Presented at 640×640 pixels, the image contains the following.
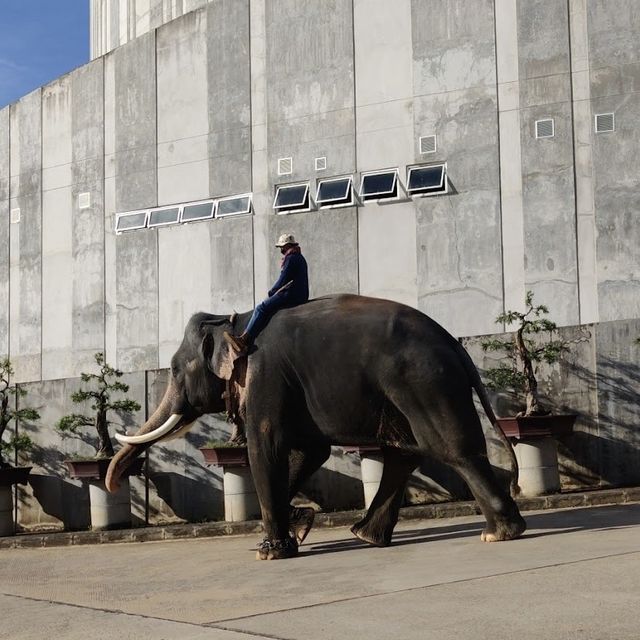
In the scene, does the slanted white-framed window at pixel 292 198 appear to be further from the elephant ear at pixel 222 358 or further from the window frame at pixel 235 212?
the elephant ear at pixel 222 358

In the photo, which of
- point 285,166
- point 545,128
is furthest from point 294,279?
point 285,166

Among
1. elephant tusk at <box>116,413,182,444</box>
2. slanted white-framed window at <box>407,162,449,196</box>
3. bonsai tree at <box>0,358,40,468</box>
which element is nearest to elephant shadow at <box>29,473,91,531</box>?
bonsai tree at <box>0,358,40,468</box>

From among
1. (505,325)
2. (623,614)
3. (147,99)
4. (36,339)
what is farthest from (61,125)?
(623,614)

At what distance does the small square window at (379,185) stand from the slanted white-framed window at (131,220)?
3.87 m

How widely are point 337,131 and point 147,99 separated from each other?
364 centimetres

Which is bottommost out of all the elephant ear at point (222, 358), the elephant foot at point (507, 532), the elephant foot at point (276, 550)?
the elephant foot at point (276, 550)

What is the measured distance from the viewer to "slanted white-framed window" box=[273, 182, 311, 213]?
1691 cm

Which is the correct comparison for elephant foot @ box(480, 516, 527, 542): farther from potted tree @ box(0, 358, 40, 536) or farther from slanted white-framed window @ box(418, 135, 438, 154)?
slanted white-framed window @ box(418, 135, 438, 154)

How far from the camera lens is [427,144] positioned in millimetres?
16172

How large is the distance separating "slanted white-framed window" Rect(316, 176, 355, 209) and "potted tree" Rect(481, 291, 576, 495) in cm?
369

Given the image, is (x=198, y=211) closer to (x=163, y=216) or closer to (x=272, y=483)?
(x=163, y=216)

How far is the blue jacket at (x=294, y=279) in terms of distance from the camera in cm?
988

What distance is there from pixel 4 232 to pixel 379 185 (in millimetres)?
7750

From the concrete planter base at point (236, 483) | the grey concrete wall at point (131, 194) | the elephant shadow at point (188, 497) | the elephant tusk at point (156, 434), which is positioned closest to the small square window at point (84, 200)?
the grey concrete wall at point (131, 194)
